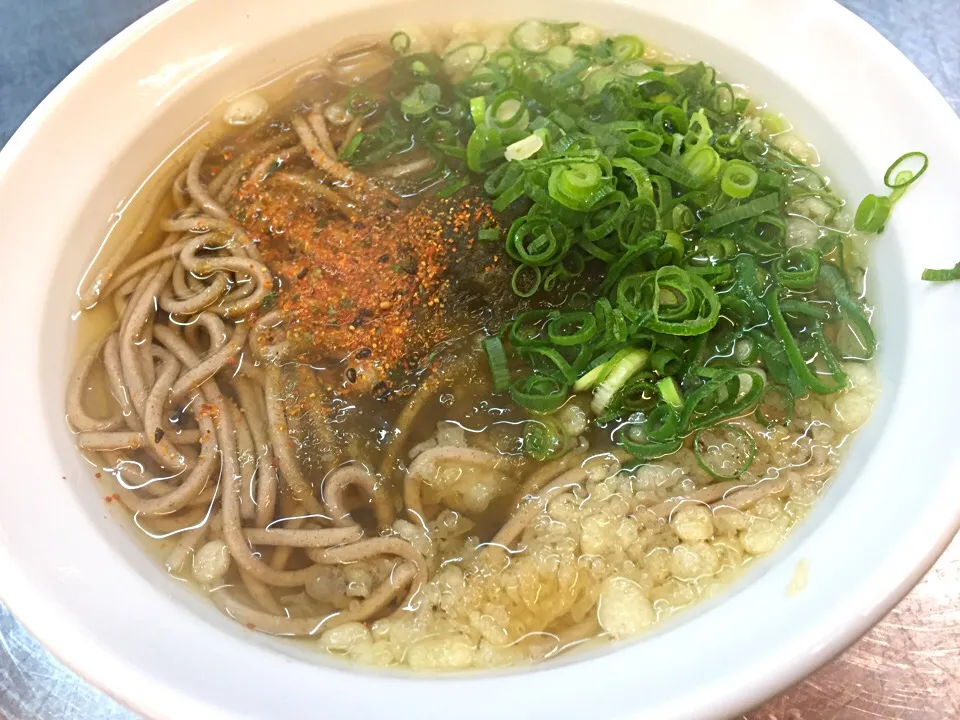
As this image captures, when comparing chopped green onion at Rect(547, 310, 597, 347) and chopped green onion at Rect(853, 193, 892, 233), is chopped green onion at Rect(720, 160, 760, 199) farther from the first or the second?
chopped green onion at Rect(547, 310, 597, 347)

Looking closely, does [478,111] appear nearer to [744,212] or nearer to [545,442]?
[744,212]

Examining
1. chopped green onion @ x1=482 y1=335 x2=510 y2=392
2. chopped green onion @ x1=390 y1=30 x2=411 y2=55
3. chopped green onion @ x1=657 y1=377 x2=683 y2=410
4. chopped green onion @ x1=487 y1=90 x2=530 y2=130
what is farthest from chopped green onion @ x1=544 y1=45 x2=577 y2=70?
chopped green onion @ x1=657 y1=377 x2=683 y2=410

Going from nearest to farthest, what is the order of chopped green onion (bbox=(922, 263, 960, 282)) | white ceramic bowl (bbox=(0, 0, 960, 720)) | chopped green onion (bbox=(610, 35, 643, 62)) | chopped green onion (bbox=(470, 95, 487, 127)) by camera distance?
white ceramic bowl (bbox=(0, 0, 960, 720))
chopped green onion (bbox=(922, 263, 960, 282))
chopped green onion (bbox=(470, 95, 487, 127))
chopped green onion (bbox=(610, 35, 643, 62))

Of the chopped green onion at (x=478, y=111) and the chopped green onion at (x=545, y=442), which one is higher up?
the chopped green onion at (x=478, y=111)

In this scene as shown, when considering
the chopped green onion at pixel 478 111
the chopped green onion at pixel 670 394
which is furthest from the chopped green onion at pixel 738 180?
the chopped green onion at pixel 478 111

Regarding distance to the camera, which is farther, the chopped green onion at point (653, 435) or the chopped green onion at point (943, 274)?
the chopped green onion at point (653, 435)

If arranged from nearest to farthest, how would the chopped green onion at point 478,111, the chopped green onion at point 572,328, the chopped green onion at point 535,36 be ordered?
the chopped green onion at point 572,328 → the chopped green onion at point 478,111 → the chopped green onion at point 535,36

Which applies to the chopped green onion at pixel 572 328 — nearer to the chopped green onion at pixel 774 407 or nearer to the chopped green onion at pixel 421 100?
the chopped green onion at pixel 774 407

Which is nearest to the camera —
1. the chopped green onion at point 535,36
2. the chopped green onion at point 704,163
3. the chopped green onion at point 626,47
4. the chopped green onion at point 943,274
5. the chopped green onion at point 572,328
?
the chopped green onion at point 943,274
